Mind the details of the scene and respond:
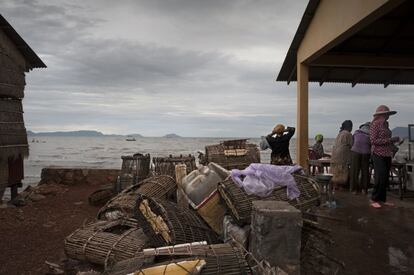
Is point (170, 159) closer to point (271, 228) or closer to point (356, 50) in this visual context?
point (271, 228)

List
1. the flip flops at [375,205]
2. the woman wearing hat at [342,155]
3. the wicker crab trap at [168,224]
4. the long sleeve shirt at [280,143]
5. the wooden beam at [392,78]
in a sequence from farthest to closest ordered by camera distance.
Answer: the wooden beam at [392,78] < the woman wearing hat at [342,155] < the long sleeve shirt at [280,143] < the flip flops at [375,205] < the wicker crab trap at [168,224]

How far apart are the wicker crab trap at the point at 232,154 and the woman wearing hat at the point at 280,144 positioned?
0.66 m

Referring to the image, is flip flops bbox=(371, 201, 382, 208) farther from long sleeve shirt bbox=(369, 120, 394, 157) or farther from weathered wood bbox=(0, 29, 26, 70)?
weathered wood bbox=(0, 29, 26, 70)

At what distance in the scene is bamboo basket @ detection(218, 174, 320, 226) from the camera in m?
4.74

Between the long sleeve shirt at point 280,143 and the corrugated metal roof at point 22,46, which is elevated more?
the corrugated metal roof at point 22,46

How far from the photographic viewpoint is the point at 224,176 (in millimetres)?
6133

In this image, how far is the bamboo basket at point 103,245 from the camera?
477 centimetres

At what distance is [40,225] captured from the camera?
7629mm

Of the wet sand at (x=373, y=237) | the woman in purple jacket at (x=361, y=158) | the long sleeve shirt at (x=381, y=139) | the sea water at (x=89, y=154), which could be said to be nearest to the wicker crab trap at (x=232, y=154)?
the wet sand at (x=373, y=237)

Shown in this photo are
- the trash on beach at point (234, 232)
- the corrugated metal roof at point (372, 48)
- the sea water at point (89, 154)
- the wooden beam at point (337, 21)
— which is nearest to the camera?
the trash on beach at point (234, 232)

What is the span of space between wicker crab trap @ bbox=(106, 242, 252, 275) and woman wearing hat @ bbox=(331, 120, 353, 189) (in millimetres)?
6293

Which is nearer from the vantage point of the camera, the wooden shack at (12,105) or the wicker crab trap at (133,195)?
the wicker crab trap at (133,195)

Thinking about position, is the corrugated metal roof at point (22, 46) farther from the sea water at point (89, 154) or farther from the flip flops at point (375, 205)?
the flip flops at point (375, 205)

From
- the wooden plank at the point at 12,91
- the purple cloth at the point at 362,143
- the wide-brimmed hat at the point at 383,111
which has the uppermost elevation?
the wooden plank at the point at 12,91
